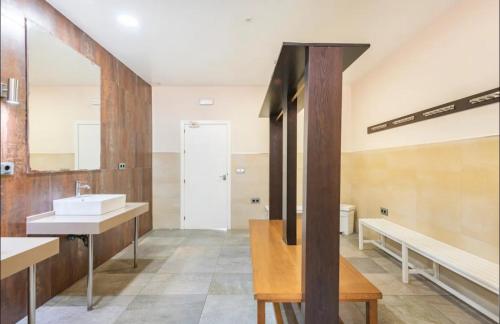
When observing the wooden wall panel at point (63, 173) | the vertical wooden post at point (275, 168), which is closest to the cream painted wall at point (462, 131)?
the vertical wooden post at point (275, 168)

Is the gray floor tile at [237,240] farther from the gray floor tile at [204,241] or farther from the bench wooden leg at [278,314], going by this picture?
the bench wooden leg at [278,314]

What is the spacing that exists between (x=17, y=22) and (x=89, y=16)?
69 centimetres

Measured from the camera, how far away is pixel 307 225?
1.43 meters

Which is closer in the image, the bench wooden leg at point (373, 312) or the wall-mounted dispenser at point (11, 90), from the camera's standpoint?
the bench wooden leg at point (373, 312)

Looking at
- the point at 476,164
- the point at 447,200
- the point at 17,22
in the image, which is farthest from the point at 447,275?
the point at 17,22

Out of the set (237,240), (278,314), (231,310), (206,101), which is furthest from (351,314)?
(206,101)

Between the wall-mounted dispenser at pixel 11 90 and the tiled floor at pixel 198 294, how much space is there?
1.71 metres

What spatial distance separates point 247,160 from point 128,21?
289 cm

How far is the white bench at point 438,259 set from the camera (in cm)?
73

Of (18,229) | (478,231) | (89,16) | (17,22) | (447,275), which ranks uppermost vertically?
(89,16)

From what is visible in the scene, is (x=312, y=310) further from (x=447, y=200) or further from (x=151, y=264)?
(x=151, y=264)

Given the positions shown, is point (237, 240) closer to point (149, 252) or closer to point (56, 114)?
point (149, 252)

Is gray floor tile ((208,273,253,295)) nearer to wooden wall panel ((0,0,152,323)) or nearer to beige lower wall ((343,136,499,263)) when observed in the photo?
wooden wall panel ((0,0,152,323))

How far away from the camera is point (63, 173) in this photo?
2.46 meters
